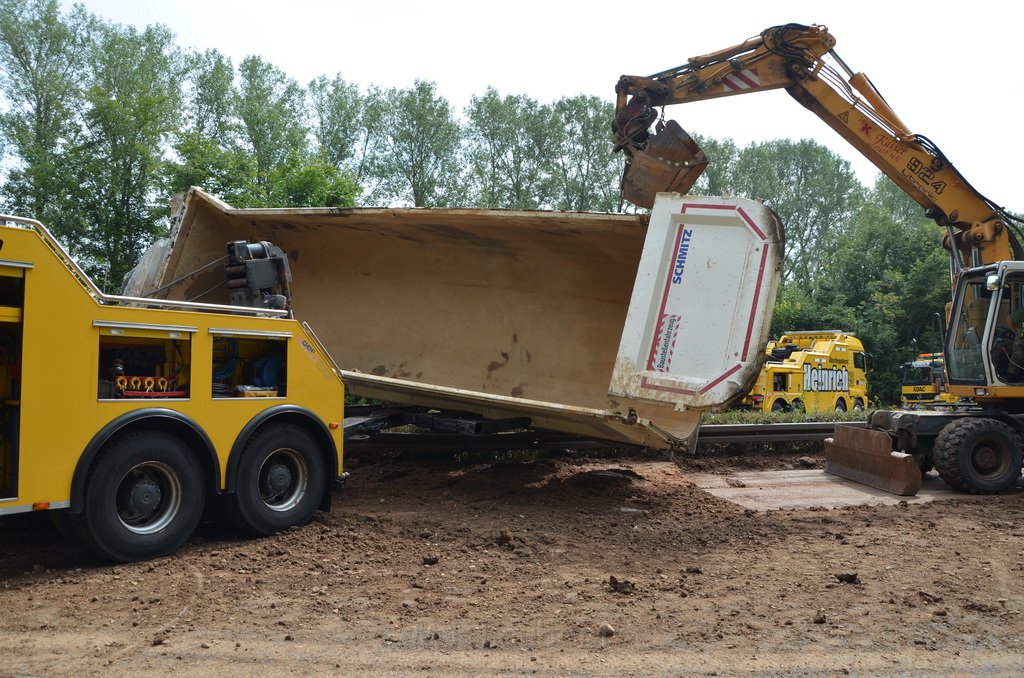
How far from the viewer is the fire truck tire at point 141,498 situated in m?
4.98

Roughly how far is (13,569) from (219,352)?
1.85m

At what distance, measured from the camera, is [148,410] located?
5.21 m

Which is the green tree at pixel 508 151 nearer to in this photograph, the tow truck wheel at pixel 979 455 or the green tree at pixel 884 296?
the green tree at pixel 884 296

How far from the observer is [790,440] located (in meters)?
11.3

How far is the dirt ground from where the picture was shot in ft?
12.4

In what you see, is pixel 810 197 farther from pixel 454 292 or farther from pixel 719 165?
pixel 454 292

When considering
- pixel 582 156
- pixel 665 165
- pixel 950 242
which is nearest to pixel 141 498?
pixel 665 165

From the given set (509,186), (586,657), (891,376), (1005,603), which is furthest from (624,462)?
(509,186)

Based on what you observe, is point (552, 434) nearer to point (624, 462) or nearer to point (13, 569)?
point (624, 462)

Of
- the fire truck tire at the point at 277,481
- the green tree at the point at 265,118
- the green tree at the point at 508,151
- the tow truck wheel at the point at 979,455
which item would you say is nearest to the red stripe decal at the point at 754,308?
the fire truck tire at the point at 277,481

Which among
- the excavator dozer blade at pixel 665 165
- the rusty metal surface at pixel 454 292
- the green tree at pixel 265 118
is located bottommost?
the rusty metal surface at pixel 454 292

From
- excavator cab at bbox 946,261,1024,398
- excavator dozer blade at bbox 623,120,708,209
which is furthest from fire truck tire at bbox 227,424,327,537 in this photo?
excavator cab at bbox 946,261,1024,398

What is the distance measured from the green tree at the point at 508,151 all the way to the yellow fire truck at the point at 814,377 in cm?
1887

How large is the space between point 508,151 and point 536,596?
36047 millimetres
